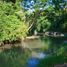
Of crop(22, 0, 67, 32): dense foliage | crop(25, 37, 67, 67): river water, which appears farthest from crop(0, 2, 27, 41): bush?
crop(22, 0, 67, 32): dense foliage

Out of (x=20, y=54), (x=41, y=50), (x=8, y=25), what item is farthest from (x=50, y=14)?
(x=20, y=54)

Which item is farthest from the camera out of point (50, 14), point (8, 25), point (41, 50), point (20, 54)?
point (50, 14)

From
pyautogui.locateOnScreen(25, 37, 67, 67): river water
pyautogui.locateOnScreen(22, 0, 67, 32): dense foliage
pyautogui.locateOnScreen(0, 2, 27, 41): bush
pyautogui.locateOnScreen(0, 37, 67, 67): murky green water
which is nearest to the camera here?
pyautogui.locateOnScreen(0, 37, 67, 67): murky green water

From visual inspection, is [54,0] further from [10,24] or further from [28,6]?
[10,24]

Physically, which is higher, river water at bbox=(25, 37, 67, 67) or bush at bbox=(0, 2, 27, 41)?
bush at bbox=(0, 2, 27, 41)

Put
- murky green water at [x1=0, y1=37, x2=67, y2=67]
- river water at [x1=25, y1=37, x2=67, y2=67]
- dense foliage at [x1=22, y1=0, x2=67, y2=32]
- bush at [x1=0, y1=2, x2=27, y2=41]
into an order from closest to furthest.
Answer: murky green water at [x1=0, y1=37, x2=67, y2=67], river water at [x1=25, y1=37, x2=67, y2=67], bush at [x1=0, y1=2, x2=27, y2=41], dense foliage at [x1=22, y1=0, x2=67, y2=32]

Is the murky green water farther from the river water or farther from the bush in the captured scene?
the bush

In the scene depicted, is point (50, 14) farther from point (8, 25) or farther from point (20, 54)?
point (20, 54)

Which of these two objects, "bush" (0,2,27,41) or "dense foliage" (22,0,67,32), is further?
"dense foliage" (22,0,67,32)

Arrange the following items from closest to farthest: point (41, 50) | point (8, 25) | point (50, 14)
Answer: point (41, 50)
point (8, 25)
point (50, 14)

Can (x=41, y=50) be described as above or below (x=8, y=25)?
below

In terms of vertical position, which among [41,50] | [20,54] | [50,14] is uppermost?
[50,14]

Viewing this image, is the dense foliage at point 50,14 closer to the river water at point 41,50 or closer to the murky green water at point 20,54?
the river water at point 41,50

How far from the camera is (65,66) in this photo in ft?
46.9
